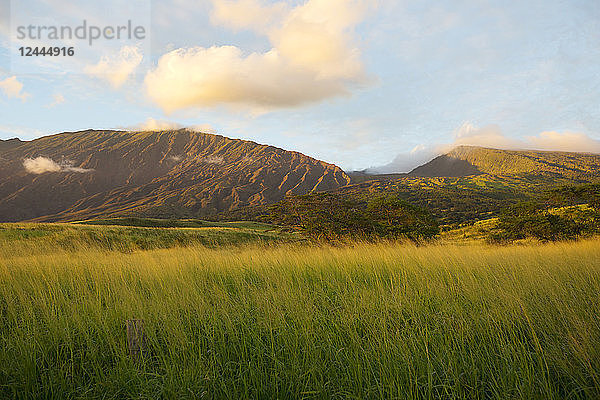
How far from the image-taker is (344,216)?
576 inches

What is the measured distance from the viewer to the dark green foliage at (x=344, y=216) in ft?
47.8

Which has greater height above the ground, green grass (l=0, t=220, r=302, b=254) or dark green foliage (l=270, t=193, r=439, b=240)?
dark green foliage (l=270, t=193, r=439, b=240)

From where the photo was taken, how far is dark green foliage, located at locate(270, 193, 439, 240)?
14570 mm

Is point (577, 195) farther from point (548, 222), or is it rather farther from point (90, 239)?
point (90, 239)

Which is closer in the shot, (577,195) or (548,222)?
(577,195)

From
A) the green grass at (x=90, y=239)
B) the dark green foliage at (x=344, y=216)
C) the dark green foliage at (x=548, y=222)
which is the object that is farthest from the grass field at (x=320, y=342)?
the dark green foliage at (x=548, y=222)

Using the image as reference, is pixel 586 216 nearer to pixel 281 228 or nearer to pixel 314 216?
pixel 314 216

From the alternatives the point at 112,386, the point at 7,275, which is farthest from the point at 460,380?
the point at 7,275

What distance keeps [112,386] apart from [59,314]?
1.84 m

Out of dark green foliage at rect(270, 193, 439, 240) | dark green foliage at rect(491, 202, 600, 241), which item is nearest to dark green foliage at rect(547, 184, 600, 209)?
dark green foliage at rect(491, 202, 600, 241)

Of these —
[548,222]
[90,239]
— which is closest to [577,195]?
[548,222]

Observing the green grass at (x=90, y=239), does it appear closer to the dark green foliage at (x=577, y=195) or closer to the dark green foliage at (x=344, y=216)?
the dark green foliage at (x=344, y=216)

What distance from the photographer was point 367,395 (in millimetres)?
2066

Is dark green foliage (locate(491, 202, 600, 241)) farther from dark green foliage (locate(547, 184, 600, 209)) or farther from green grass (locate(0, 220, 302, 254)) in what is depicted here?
green grass (locate(0, 220, 302, 254))
